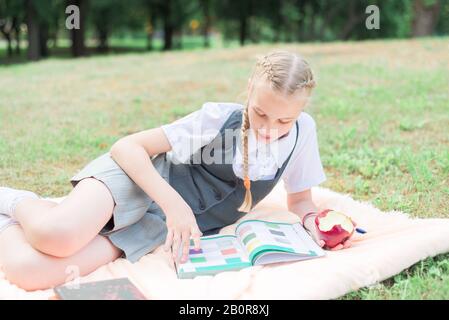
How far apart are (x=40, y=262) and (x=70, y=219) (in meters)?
0.19

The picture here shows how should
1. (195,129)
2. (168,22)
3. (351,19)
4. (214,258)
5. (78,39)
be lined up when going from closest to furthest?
(214,258), (195,129), (78,39), (351,19), (168,22)

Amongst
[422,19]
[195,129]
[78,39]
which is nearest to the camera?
[195,129]

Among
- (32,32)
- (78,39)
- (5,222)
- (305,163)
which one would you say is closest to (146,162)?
(5,222)

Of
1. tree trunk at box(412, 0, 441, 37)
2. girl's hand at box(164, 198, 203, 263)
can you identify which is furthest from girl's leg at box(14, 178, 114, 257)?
tree trunk at box(412, 0, 441, 37)

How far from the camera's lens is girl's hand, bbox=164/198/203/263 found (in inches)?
83.3

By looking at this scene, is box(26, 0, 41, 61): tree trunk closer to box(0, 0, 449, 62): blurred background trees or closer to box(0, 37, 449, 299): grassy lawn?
box(0, 0, 449, 62): blurred background trees

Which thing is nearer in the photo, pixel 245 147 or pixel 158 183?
pixel 158 183

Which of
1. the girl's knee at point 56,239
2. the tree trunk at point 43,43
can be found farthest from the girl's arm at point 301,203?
the tree trunk at point 43,43

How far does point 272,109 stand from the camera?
2.16 meters

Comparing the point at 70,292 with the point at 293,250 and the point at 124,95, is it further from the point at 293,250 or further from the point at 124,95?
the point at 124,95

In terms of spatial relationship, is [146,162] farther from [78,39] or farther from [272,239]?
[78,39]

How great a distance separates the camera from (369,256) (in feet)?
7.07

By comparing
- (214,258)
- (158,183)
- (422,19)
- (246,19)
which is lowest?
(214,258)

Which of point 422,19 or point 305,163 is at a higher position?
point 422,19
